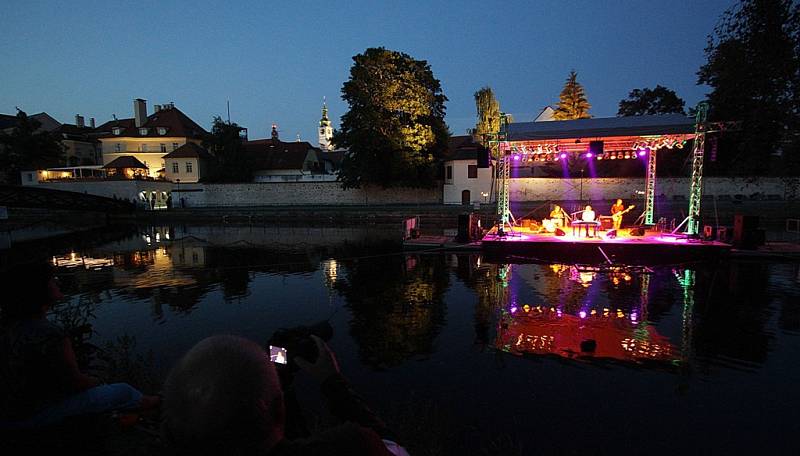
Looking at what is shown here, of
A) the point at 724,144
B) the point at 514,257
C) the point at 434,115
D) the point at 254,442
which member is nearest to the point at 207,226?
the point at 434,115

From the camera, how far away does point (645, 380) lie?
592 cm

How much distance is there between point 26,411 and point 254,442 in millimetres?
2645

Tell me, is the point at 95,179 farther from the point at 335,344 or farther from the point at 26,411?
the point at 26,411

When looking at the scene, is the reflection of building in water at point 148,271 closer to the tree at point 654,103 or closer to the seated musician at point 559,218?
the seated musician at point 559,218

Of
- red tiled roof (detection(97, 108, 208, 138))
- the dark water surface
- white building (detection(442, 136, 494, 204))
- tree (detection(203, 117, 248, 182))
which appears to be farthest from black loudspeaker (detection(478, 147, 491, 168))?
red tiled roof (detection(97, 108, 208, 138))

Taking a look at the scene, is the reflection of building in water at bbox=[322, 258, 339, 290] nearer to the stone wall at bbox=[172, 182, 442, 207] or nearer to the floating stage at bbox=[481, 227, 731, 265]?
the floating stage at bbox=[481, 227, 731, 265]

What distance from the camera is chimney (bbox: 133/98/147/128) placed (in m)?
54.2

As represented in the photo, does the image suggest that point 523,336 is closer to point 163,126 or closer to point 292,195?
point 292,195

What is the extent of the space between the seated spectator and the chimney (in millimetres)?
62353

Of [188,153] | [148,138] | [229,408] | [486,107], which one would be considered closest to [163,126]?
[148,138]

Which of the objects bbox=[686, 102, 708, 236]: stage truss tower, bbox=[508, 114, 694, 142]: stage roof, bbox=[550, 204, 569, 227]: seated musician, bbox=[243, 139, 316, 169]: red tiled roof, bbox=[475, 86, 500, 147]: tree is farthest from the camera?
bbox=[243, 139, 316, 169]: red tiled roof

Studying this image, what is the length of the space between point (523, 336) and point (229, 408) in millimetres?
7355

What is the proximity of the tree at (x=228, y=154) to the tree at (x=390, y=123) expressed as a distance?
48.8ft

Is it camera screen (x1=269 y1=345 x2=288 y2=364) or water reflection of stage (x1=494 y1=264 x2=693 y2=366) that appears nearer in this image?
camera screen (x1=269 y1=345 x2=288 y2=364)
